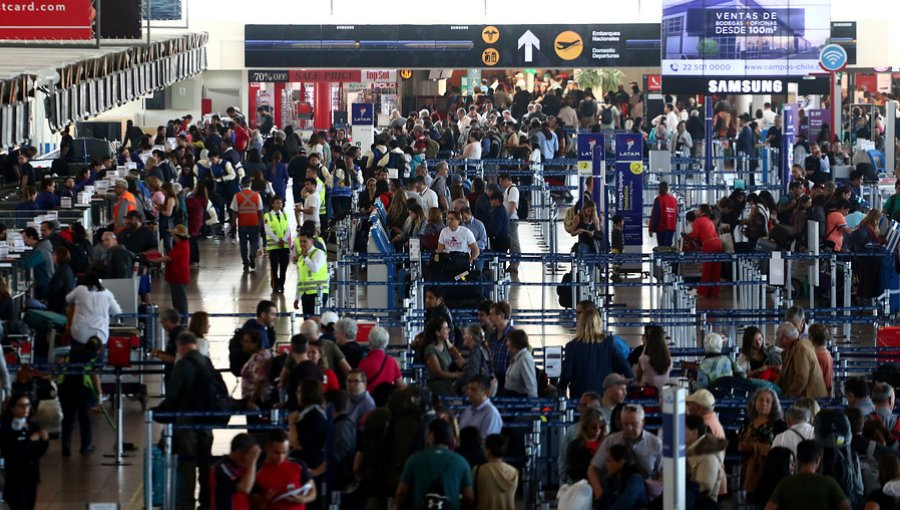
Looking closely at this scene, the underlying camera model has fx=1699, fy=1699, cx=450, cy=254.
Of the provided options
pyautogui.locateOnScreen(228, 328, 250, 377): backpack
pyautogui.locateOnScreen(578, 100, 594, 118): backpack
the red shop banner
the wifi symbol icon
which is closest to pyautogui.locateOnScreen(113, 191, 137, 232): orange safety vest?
the red shop banner

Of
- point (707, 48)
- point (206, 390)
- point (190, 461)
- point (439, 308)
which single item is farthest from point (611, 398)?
point (707, 48)

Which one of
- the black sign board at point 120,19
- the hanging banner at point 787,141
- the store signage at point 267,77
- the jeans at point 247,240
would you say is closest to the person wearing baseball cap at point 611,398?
the jeans at point 247,240

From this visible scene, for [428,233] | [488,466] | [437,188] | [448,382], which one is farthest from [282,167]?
[488,466]

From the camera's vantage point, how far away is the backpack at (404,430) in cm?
1102

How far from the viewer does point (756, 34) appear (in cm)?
2925

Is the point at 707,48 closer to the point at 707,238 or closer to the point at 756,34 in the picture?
the point at 756,34

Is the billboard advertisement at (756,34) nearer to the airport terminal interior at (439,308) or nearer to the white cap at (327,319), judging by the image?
the airport terminal interior at (439,308)

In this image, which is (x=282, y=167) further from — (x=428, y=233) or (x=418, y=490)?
(x=418, y=490)

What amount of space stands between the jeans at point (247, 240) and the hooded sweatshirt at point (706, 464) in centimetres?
1543

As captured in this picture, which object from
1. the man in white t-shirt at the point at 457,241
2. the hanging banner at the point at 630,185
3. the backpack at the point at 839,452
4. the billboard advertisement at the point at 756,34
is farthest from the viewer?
the billboard advertisement at the point at 756,34

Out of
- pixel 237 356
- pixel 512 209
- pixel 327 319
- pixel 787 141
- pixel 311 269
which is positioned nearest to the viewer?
pixel 237 356

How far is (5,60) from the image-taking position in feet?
62.7

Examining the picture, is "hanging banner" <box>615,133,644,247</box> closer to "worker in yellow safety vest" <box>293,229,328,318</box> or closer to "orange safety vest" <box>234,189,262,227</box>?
"orange safety vest" <box>234,189,262,227</box>

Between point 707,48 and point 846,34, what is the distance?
20.0 m
